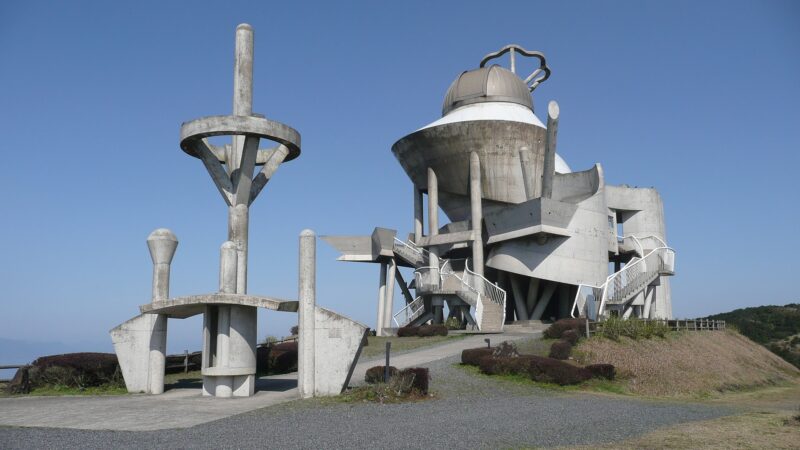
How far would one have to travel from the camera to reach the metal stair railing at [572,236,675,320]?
32.9 meters

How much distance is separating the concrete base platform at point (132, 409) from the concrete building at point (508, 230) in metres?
18.9

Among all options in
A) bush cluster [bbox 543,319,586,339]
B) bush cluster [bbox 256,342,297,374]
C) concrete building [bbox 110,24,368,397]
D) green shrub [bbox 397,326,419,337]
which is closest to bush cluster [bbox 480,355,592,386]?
concrete building [bbox 110,24,368,397]

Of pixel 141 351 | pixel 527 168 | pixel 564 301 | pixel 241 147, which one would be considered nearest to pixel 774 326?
pixel 564 301

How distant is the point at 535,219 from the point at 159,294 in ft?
71.6

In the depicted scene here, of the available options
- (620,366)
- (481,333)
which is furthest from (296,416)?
(481,333)

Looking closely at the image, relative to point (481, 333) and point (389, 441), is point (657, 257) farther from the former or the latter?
point (389, 441)

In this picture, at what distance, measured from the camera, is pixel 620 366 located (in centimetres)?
2152

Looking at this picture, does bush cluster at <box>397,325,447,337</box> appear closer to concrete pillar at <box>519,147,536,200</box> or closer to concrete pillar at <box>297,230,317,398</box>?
concrete pillar at <box>519,147,536,200</box>

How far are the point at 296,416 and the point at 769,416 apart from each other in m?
9.89

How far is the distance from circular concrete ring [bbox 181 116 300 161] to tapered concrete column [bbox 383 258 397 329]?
25098 mm

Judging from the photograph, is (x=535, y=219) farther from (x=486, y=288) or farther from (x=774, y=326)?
(x=774, y=326)

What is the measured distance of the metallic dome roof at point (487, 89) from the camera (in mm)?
43406

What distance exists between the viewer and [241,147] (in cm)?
2023

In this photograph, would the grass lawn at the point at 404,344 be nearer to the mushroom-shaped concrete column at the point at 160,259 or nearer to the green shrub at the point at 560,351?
the green shrub at the point at 560,351
